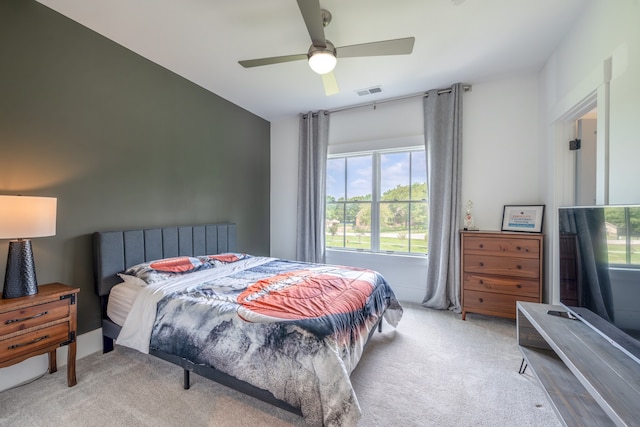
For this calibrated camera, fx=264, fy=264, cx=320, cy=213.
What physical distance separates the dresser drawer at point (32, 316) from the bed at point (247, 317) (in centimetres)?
42

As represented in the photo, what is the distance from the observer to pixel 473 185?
348cm

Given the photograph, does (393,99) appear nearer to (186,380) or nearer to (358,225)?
(358,225)

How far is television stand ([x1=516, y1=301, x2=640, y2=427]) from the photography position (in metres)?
1.07

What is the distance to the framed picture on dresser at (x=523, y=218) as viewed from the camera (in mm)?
2996

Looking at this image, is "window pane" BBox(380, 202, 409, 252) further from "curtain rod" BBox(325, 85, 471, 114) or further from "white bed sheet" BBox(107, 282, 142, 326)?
"white bed sheet" BBox(107, 282, 142, 326)

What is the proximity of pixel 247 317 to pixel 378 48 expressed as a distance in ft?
7.27

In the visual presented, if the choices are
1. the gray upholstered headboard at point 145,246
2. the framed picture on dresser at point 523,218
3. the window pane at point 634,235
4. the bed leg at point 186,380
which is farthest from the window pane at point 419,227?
the bed leg at point 186,380

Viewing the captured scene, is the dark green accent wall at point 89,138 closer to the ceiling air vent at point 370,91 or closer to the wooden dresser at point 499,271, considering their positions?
the ceiling air vent at point 370,91

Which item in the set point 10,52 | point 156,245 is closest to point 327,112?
point 156,245

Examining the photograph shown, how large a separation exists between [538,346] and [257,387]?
2.01 m

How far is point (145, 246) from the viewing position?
8.93 ft

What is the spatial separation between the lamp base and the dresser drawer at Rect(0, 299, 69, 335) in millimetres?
145

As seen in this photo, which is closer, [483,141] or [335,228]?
[483,141]

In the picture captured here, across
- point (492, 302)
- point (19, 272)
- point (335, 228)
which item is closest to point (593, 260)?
point (492, 302)
